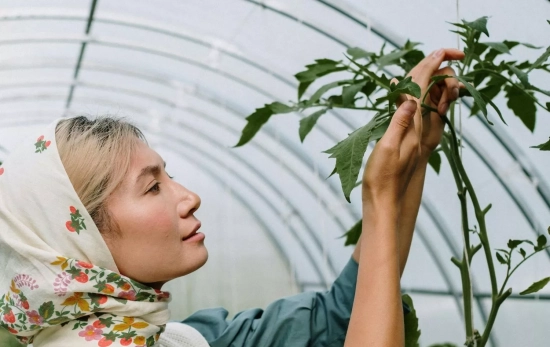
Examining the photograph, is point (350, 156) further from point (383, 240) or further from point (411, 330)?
point (411, 330)

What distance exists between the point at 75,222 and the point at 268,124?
→ 23.0 ft

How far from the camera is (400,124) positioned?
1.18 m

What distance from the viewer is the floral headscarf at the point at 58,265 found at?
1.38 m

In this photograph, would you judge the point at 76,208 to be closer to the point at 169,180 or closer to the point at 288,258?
the point at 169,180

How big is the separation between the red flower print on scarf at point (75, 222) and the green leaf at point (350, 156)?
1.77 ft

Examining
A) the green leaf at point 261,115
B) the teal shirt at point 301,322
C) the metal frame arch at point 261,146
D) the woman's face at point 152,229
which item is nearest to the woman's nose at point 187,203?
the woman's face at point 152,229

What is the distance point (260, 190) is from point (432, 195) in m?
4.26

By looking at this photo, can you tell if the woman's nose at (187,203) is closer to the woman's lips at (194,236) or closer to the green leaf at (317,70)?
the woman's lips at (194,236)

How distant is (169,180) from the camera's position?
1.49 m

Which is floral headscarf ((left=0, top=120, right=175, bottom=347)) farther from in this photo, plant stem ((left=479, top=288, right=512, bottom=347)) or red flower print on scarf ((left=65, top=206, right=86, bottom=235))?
plant stem ((left=479, top=288, right=512, bottom=347))

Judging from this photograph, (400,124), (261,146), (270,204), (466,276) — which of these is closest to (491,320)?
(466,276)

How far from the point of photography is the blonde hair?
55.8 inches

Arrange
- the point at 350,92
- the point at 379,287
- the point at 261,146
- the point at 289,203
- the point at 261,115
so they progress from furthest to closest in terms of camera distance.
A: the point at 289,203
the point at 261,146
the point at 261,115
the point at 350,92
the point at 379,287

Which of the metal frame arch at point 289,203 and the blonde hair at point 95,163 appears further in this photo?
the metal frame arch at point 289,203
